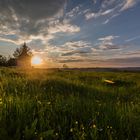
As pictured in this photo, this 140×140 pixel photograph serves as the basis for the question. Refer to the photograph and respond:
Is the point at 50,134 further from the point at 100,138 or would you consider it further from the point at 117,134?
the point at 117,134

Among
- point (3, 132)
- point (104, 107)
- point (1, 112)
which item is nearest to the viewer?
point (3, 132)

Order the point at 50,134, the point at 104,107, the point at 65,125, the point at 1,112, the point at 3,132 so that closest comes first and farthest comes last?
the point at 3,132
the point at 50,134
the point at 1,112
the point at 65,125
the point at 104,107

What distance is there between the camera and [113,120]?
4.51 metres

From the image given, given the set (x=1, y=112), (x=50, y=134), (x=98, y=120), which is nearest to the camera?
(x=50, y=134)

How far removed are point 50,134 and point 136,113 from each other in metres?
2.36

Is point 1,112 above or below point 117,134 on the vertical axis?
above

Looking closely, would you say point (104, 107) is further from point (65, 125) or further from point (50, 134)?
point (50, 134)

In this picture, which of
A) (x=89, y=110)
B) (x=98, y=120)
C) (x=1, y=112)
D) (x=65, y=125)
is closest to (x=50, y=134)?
(x=65, y=125)

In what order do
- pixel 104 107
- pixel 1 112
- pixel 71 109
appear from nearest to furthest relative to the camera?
pixel 1 112 < pixel 71 109 < pixel 104 107

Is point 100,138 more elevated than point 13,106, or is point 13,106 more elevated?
point 13,106

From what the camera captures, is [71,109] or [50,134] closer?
[50,134]

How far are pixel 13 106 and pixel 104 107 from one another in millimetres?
2013

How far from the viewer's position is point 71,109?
16.2 ft

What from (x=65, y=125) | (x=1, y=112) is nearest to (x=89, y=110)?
(x=65, y=125)
